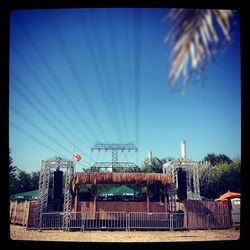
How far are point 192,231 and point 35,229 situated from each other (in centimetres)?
669

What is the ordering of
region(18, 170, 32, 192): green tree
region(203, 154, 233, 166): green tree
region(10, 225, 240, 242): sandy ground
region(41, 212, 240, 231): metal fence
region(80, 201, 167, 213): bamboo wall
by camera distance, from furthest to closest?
1. region(203, 154, 233, 166): green tree
2. region(18, 170, 32, 192): green tree
3. region(80, 201, 167, 213): bamboo wall
4. region(41, 212, 240, 231): metal fence
5. region(10, 225, 240, 242): sandy ground

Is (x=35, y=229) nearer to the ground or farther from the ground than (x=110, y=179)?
nearer to the ground

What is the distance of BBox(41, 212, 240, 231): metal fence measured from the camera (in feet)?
36.0

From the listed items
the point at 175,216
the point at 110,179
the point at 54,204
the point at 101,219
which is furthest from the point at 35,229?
the point at 175,216

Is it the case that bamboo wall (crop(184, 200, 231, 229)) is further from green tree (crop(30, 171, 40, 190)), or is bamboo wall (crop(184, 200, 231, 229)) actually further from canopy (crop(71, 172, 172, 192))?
green tree (crop(30, 171, 40, 190))

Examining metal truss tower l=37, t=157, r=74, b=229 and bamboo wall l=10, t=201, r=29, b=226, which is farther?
bamboo wall l=10, t=201, r=29, b=226

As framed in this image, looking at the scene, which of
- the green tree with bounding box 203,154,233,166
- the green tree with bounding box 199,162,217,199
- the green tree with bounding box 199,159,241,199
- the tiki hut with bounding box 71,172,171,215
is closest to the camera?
the tiki hut with bounding box 71,172,171,215

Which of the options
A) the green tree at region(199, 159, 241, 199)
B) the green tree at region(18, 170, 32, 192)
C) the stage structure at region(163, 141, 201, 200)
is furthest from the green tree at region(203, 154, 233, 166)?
the stage structure at region(163, 141, 201, 200)

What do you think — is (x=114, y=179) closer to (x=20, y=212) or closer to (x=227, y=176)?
(x=20, y=212)

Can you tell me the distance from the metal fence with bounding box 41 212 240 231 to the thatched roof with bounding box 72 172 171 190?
1.47 m

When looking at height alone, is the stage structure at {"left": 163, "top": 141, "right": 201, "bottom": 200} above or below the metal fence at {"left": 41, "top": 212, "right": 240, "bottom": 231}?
above

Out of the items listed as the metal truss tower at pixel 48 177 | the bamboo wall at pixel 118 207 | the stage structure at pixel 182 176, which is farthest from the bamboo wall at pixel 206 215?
the metal truss tower at pixel 48 177
